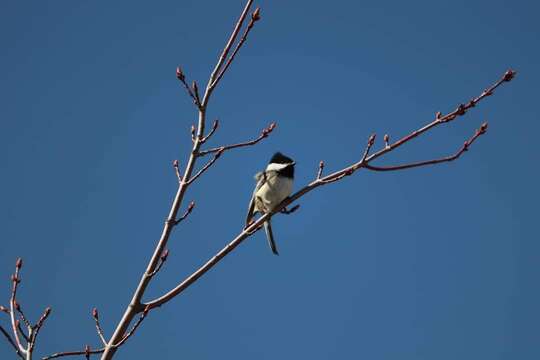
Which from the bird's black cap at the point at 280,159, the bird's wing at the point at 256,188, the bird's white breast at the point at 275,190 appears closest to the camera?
the bird's white breast at the point at 275,190

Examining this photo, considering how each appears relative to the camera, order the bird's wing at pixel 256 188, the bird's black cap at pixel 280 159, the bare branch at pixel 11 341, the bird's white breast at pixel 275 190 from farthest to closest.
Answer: the bird's black cap at pixel 280 159 → the bird's wing at pixel 256 188 → the bird's white breast at pixel 275 190 → the bare branch at pixel 11 341

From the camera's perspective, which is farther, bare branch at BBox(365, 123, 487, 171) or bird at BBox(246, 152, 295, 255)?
bird at BBox(246, 152, 295, 255)

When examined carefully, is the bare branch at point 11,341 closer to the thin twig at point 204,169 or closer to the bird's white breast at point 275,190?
the thin twig at point 204,169

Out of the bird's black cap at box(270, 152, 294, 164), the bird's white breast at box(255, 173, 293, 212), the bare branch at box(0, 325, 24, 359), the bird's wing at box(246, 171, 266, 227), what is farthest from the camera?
the bird's black cap at box(270, 152, 294, 164)

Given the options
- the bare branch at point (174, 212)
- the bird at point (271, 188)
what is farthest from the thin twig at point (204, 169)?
the bird at point (271, 188)

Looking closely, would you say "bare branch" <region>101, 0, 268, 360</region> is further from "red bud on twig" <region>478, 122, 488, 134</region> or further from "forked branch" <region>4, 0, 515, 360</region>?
"red bud on twig" <region>478, 122, 488, 134</region>

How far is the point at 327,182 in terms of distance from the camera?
3.54 m

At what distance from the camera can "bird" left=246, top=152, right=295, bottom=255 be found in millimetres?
6570

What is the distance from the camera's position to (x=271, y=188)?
21.6 ft

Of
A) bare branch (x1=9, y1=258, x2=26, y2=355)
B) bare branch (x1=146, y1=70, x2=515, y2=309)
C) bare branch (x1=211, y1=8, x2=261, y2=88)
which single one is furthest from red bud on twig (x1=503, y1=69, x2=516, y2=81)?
bare branch (x1=9, y1=258, x2=26, y2=355)

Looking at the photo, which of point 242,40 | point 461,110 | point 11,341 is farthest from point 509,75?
point 11,341

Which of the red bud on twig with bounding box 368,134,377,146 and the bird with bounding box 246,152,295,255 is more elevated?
the bird with bounding box 246,152,295,255

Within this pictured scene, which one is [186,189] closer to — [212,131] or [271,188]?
[212,131]

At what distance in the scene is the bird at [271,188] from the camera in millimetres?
6570
